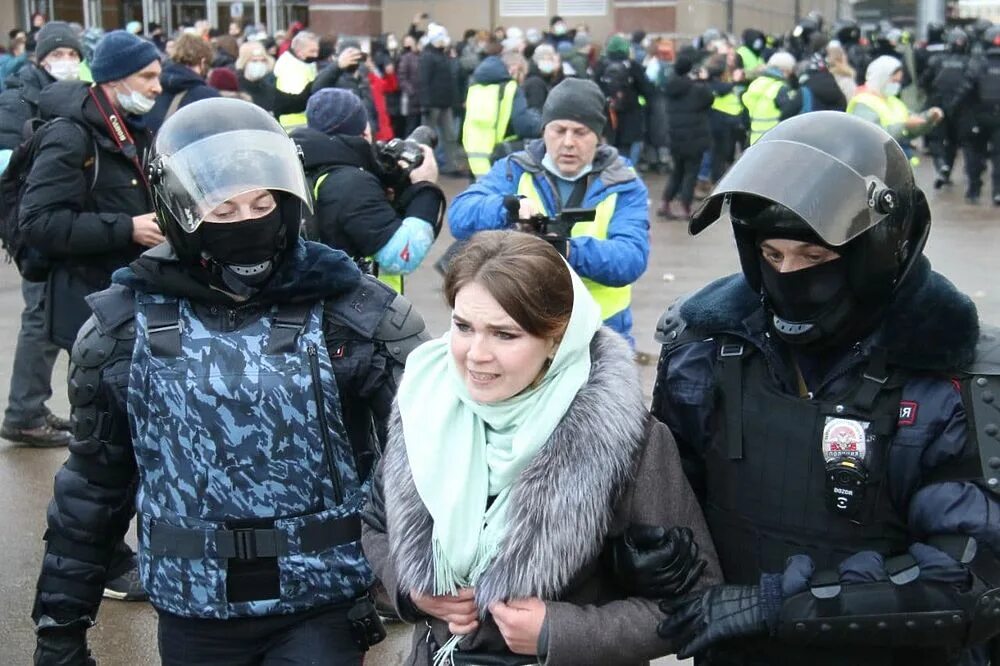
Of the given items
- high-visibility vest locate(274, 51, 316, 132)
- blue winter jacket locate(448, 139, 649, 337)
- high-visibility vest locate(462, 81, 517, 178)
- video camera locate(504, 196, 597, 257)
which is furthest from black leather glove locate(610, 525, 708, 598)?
high-visibility vest locate(462, 81, 517, 178)

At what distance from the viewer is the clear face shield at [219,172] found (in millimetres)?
2832

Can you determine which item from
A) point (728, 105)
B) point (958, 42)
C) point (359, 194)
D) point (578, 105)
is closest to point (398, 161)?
point (359, 194)

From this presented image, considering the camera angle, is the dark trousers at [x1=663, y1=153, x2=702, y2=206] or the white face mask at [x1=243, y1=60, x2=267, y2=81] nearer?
the white face mask at [x1=243, y1=60, x2=267, y2=81]

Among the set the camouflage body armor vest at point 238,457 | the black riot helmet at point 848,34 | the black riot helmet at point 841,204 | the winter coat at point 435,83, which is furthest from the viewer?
the black riot helmet at point 848,34

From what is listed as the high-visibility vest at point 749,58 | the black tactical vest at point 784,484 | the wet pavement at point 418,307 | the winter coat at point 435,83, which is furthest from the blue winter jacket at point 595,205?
the high-visibility vest at point 749,58

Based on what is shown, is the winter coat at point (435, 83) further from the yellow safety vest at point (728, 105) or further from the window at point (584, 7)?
the window at point (584, 7)

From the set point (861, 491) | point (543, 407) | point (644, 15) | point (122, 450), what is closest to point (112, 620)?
point (122, 450)

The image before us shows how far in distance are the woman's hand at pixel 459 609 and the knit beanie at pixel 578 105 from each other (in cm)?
297

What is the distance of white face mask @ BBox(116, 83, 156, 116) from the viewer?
207 inches

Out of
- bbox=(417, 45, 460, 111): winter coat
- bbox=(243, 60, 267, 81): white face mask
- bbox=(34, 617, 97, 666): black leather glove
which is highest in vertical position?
bbox=(243, 60, 267, 81): white face mask

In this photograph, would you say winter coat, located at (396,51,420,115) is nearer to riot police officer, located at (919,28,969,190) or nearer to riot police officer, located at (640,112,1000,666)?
riot police officer, located at (919,28,969,190)

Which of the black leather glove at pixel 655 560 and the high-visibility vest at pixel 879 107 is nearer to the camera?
→ the black leather glove at pixel 655 560

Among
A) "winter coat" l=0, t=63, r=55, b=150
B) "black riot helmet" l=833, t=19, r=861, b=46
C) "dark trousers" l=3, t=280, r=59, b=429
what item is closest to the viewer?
"dark trousers" l=3, t=280, r=59, b=429

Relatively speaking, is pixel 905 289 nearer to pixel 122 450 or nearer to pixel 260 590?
pixel 260 590
